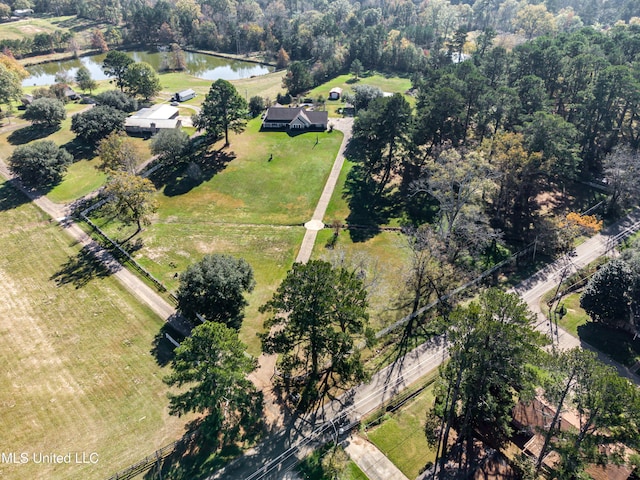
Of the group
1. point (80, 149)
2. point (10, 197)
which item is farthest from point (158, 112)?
point (10, 197)

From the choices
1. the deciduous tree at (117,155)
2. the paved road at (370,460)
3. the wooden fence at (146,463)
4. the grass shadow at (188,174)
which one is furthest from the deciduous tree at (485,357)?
the deciduous tree at (117,155)

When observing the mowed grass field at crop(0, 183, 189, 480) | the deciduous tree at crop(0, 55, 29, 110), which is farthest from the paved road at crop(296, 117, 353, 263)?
the deciduous tree at crop(0, 55, 29, 110)

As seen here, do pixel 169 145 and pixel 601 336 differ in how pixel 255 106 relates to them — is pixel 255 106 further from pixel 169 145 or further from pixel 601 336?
pixel 601 336

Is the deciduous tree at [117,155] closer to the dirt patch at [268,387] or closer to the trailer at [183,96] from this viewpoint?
the trailer at [183,96]

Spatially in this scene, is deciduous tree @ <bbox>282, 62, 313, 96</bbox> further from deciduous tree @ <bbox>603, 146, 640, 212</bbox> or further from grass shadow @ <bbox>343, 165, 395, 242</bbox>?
deciduous tree @ <bbox>603, 146, 640, 212</bbox>

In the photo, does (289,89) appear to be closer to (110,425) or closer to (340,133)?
(340,133)

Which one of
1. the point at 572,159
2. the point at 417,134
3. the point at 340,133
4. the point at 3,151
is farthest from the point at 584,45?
the point at 3,151
